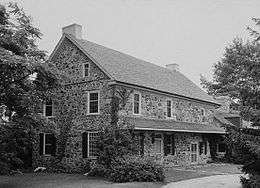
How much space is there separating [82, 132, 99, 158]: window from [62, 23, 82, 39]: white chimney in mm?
7709

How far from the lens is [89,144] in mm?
24031

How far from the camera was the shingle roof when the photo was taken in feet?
81.6

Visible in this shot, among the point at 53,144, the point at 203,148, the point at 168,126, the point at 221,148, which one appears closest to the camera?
the point at 168,126

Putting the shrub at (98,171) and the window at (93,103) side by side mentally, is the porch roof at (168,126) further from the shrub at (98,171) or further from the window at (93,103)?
the shrub at (98,171)

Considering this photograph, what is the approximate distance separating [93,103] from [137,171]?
691cm

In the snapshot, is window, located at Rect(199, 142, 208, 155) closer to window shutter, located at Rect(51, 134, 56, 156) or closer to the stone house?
the stone house

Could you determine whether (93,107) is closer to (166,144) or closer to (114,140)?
(114,140)

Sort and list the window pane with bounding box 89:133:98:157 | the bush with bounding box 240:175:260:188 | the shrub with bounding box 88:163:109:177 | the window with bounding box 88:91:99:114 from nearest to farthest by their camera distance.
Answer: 1. the bush with bounding box 240:175:260:188
2. the shrub with bounding box 88:163:109:177
3. the window pane with bounding box 89:133:98:157
4. the window with bounding box 88:91:99:114

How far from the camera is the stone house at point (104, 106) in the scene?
78.4 feet

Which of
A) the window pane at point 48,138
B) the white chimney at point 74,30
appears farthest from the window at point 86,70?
the window pane at point 48,138

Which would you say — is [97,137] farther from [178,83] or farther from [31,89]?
[178,83]

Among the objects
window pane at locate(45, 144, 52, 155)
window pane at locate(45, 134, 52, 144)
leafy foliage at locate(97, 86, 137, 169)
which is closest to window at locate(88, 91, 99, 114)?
leafy foliage at locate(97, 86, 137, 169)

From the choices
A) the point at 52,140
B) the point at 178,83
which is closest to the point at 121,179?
the point at 52,140

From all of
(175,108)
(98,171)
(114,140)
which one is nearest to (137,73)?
(175,108)
